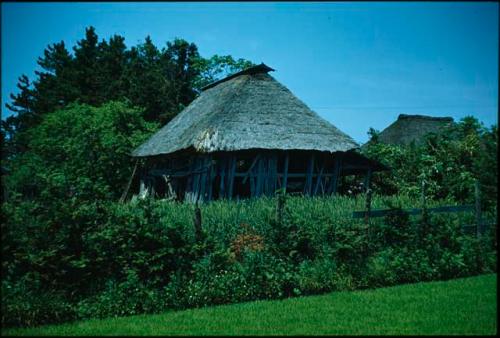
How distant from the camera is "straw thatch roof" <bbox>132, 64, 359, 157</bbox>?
14.0 metres

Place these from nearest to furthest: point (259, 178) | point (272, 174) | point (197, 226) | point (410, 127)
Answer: point (197, 226)
point (259, 178)
point (272, 174)
point (410, 127)

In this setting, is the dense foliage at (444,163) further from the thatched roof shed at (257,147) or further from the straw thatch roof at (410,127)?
the straw thatch roof at (410,127)

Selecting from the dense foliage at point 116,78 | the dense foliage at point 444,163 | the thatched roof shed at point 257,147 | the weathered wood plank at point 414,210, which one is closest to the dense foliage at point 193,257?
the weathered wood plank at point 414,210

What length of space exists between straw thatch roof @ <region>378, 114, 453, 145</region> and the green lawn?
24.1m

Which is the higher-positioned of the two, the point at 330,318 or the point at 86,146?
the point at 86,146

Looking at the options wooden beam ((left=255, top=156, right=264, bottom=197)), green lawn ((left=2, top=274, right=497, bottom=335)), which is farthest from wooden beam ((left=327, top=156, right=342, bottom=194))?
green lawn ((left=2, top=274, right=497, bottom=335))

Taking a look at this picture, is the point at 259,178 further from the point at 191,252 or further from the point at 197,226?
the point at 191,252

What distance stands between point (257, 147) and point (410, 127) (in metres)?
20.8

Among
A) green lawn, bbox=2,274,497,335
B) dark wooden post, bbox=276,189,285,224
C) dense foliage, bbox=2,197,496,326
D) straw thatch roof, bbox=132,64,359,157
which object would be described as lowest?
green lawn, bbox=2,274,497,335

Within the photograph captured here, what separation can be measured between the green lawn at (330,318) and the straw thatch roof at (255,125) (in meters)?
7.83

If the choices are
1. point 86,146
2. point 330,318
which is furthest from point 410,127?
point 330,318

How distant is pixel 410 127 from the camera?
1193 inches

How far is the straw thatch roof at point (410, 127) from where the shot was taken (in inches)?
1162

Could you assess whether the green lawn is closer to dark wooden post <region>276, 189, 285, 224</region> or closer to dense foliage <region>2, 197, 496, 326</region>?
dense foliage <region>2, 197, 496, 326</region>
